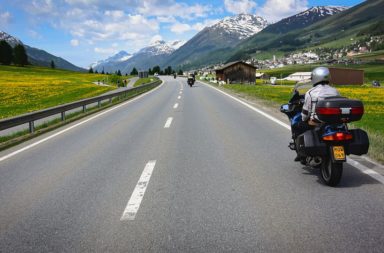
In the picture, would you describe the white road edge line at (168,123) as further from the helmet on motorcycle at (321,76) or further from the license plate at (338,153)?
the license plate at (338,153)

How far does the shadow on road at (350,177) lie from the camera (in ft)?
17.6

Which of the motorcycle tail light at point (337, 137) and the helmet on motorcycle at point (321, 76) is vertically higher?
the helmet on motorcycle at point (321, 76)

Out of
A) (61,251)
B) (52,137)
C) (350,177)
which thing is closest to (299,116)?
(350,177)

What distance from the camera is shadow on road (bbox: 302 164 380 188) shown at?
5.36 meters

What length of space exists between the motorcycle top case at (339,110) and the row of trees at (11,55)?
131 meters

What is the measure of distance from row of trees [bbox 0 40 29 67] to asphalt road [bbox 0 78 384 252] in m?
126

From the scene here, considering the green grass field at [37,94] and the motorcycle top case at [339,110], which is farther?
the green grass field at [37,94]

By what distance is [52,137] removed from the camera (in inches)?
431

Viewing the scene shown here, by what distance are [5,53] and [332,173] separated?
13221 centimetres

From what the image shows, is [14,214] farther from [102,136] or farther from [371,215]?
[102,136]

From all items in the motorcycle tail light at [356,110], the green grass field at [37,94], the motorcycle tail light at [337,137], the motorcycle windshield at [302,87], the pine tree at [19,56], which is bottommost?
the green grass field at [37,94]

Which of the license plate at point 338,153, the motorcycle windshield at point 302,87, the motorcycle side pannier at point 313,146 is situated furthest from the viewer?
the motorcycle windshield at point 302,87

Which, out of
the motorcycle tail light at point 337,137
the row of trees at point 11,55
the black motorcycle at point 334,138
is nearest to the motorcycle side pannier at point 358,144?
the black motorcycle at point 334,138

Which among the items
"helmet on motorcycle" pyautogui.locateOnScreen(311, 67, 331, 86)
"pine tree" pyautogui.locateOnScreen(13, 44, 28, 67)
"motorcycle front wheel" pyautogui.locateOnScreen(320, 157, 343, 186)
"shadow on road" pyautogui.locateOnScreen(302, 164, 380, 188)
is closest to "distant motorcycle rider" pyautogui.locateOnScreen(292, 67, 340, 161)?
"helmet on motorcycle" pyautogui.locateOnScreen(311, 67, 331, 86)
